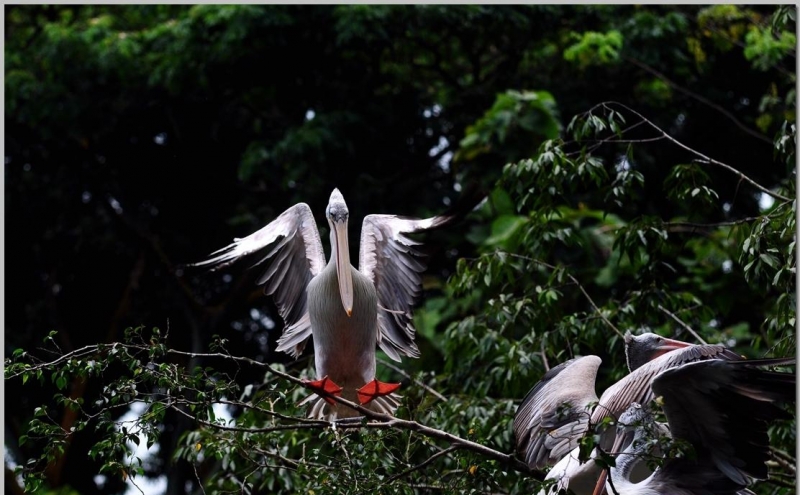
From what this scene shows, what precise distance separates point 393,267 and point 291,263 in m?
0.57

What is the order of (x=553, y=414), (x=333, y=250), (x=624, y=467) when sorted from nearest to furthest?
(x=624, y=467) < (x=553, y=414) < (x=333, y=250)

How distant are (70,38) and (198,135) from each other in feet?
5.77

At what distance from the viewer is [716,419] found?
434 cm

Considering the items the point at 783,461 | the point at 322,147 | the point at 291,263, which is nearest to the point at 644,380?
the point at 783,461

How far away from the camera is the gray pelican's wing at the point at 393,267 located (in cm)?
619

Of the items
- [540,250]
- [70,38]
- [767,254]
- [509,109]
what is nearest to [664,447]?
[767,254]

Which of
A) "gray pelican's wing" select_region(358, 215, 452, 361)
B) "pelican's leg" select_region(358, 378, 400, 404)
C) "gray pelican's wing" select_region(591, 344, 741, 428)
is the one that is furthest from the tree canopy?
"gray pelican's wing" select_region(591, 344, 741, 428)

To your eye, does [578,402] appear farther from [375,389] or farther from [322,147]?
[322,147]

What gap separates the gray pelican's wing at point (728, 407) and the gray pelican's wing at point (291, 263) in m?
2.32

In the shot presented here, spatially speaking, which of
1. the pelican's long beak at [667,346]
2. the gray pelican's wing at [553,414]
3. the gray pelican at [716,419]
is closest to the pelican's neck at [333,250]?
the gray pelican's wing at [553,414]

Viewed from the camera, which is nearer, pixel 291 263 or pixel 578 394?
pixel 578 394

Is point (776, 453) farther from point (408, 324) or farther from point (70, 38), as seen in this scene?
point (70, 38)

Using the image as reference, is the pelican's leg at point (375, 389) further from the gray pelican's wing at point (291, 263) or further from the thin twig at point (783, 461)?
the thin twig at point (783, 461)

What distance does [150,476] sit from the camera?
1259cm
